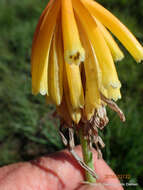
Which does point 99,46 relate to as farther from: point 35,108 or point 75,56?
point 35,108

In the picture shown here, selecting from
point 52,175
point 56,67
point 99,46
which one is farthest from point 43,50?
point 52,175

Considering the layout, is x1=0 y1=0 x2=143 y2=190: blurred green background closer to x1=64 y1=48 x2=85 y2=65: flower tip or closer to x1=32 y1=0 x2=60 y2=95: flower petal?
x1=32 y1=0 x2=60 y2=95: flower petal

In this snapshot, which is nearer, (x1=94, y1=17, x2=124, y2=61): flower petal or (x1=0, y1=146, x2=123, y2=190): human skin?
(x1=94, y1=17, x2=124, y2=61): flower petal

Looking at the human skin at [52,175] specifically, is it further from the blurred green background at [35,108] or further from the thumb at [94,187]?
the blurred green background at [35,108]

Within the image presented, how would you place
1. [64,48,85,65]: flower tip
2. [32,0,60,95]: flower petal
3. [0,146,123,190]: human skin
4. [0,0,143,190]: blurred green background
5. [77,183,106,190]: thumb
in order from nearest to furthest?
[64,48,85,65]: flower tip → [32,0,60,95]: flower petal → [77,183,106,190]: thumb → [0,146,123,190]: human skin → [0,0,143,190]: blurred green background

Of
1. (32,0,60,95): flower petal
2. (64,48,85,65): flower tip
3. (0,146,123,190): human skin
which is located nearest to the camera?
(64,48,85,65): flower tip

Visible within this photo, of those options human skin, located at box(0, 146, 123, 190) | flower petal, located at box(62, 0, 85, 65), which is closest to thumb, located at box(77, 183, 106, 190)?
human skin, located at box(0, 146, 123, 190)
